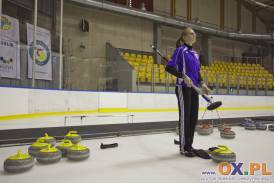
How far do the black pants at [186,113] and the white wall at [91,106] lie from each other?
214cm

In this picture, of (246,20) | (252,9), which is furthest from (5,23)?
(252,9)

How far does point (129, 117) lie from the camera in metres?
4.69

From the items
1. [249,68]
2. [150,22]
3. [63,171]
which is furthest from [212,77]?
[63,171]

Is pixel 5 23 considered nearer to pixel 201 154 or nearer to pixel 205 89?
pixel 205 89

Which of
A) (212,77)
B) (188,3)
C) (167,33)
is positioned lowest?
(212,77)

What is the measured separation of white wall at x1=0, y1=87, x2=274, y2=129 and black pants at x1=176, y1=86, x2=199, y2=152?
214cm

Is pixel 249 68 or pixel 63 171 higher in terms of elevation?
pixel 249 68

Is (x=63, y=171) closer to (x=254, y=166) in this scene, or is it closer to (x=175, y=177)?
(x=175, y=177)

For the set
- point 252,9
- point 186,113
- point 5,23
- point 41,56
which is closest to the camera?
point 186,113

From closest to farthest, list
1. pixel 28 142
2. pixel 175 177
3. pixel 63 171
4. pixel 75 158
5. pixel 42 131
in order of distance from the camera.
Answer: pixel 175 177
pixel 63 171
pixel 75 158
pixel 28 142
pixel 42 131

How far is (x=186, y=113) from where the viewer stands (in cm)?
227

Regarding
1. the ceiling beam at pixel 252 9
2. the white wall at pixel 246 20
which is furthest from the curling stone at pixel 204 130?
the ceiling beam at pixel 252 9

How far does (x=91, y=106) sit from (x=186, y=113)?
2334 mm

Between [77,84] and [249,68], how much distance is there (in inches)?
366
